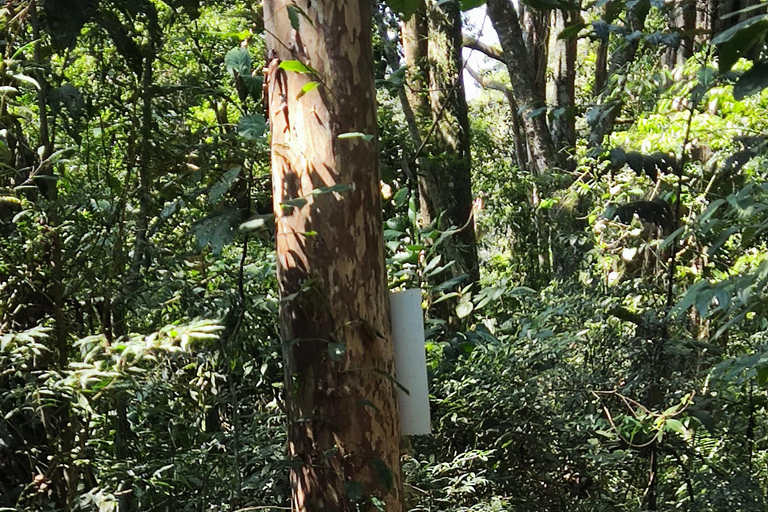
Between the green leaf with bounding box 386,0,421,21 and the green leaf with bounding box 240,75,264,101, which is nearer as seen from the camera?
the green leaf with bounding box 386,0,421,21

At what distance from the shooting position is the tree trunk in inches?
81.0

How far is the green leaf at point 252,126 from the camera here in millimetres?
2227

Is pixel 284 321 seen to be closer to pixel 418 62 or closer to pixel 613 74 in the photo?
pixel 418 62

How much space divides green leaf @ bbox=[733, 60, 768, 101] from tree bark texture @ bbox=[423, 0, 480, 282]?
252 cm

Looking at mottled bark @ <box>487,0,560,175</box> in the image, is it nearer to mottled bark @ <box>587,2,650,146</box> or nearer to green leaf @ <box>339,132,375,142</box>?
mottled bark @ <box>587,2,650,146</box>

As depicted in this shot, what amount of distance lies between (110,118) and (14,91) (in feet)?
1.49

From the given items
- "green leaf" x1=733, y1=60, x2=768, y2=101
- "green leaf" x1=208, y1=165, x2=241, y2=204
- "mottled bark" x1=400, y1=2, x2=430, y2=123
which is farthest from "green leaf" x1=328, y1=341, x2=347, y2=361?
Result: "mottled bark" x1=400, y1=2, x2=430, y2=123

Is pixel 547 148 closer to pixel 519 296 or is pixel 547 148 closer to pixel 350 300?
pixel 519 296

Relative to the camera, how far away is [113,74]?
265 centimetres

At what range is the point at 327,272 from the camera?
6.74 ft

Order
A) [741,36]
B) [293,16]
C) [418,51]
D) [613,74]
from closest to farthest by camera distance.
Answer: [741,36]
[293,16]
[613,74]
[418,51]

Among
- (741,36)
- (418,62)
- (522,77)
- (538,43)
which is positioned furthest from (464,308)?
(538,43)

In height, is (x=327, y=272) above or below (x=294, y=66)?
below

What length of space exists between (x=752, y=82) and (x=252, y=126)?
1.28 m
